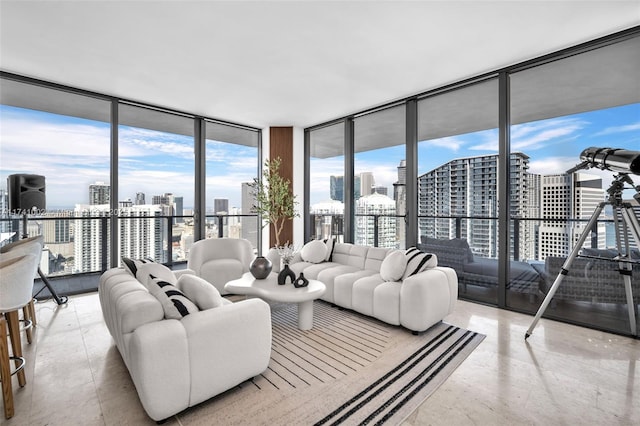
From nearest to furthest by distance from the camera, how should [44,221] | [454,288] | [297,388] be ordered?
[297,388]
[454,288]
[44,221]

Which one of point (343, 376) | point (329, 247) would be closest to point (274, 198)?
point (329, 247)

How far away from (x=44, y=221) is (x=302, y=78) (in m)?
4.09

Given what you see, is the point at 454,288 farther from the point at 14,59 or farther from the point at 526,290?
the point at 14,59

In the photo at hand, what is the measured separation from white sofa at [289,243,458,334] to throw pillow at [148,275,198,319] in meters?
1.82

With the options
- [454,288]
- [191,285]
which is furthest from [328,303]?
[191,285]

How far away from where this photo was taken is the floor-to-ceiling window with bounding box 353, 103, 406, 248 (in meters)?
4.81

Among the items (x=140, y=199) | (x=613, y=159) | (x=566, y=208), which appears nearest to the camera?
Answer: (x=613, y=159)

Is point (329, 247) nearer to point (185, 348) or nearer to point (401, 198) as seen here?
point (401, 198)

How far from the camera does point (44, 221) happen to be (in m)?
4.22

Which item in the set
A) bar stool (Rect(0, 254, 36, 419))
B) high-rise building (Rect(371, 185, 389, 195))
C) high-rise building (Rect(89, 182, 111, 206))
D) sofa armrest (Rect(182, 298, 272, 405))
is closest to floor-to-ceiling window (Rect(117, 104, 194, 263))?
high-rise building (Rect(89, 182, 111, 206))

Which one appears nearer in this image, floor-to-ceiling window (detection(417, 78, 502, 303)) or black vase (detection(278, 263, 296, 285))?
black vase (detection(278, 263, 296, 285))

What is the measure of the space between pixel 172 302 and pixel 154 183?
154 inches

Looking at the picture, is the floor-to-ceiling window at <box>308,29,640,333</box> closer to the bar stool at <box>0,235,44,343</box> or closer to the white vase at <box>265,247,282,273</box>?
the white vase at <box>265,247,282,273</box>

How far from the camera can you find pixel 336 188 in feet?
19.3
